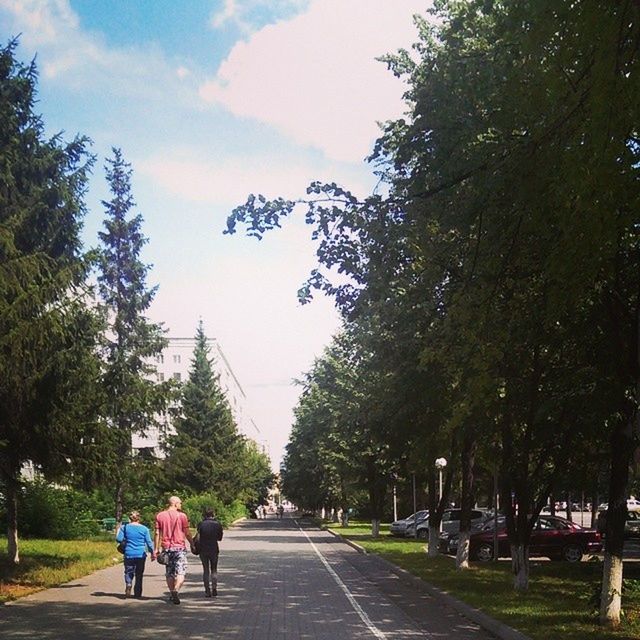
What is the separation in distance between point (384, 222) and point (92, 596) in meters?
9.42

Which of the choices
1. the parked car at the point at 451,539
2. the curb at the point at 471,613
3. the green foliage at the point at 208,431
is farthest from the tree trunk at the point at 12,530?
the green foliage at the point at 208,431

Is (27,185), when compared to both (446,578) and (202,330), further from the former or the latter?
(202,330)

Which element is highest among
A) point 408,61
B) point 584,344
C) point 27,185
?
point 408,61

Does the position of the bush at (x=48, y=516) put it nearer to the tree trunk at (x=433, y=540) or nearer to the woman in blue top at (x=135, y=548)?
the tree trunk at (x=433, y=540)

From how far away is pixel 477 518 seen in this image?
38.4 m

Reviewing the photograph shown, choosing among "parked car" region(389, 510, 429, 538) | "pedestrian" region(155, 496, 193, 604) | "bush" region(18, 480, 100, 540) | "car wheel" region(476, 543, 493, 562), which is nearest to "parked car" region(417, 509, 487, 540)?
"parked car" region(389, 510, 429, 538)

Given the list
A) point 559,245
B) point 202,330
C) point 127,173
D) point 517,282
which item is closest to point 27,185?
point 517,282

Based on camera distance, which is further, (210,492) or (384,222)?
(210,492)

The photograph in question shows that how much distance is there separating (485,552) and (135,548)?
54.4 feet

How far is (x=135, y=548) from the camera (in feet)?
50.6

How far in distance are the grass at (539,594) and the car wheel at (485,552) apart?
1.53m

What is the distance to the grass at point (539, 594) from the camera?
460 inches

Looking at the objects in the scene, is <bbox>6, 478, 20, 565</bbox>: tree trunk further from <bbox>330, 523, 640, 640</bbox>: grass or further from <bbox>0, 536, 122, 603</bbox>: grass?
<bbox>330, 523, 640, 640</bbox>: grass

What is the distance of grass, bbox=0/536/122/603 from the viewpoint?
17.3 meters
